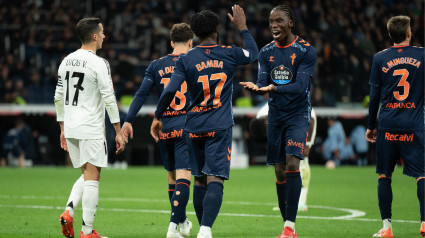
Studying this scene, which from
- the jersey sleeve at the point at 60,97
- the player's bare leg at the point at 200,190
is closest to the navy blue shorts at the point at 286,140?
the player's bare leg at the point at 200,190

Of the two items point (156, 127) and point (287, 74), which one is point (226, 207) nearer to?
point (156, 127)

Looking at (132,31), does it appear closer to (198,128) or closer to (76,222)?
(76,222)

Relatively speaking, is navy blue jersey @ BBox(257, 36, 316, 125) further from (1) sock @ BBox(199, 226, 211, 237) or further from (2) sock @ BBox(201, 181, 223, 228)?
(1) sock @ BBox(199, 226, 211, 237)

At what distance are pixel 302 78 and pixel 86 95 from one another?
2.42 metres

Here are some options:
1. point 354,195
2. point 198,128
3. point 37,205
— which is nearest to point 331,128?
point 354,195

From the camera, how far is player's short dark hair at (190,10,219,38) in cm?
785

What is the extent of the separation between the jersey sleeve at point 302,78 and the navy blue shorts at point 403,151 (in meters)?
1.23

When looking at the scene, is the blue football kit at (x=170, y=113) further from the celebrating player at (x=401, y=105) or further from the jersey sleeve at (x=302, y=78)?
the celebrating player at (x=401, y=105)

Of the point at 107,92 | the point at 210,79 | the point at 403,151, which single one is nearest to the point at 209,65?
the point at 210,79

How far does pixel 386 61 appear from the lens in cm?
870

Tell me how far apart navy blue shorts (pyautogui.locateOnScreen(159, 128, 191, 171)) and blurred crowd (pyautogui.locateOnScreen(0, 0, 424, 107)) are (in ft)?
56.1

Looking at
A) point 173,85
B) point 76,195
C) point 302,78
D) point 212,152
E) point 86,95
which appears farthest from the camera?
point 76,195

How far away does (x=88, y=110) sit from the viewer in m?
8.13

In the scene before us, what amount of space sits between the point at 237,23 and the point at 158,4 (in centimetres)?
2643
